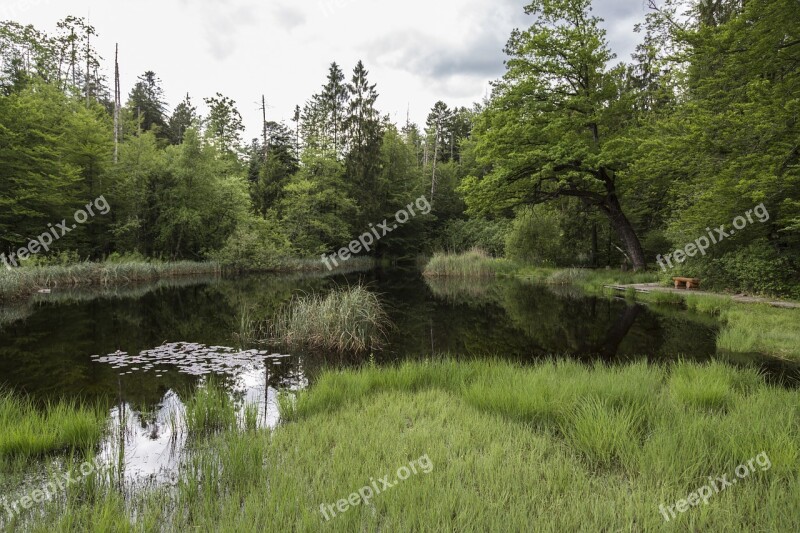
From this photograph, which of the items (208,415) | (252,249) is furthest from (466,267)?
(208,415)

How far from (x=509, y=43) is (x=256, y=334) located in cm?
1874

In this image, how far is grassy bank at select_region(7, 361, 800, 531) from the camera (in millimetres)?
2373

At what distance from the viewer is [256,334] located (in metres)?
9.32

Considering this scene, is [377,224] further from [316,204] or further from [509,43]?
[509,43]

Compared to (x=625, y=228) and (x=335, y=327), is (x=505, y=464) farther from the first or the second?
(x=625, y=228)

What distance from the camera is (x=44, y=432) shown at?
3641 millimetres

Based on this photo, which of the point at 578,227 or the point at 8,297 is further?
the point at 578,227

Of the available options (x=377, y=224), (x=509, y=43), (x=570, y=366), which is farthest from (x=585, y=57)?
(x=377, y=224)

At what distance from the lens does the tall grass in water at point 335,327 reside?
839cm
